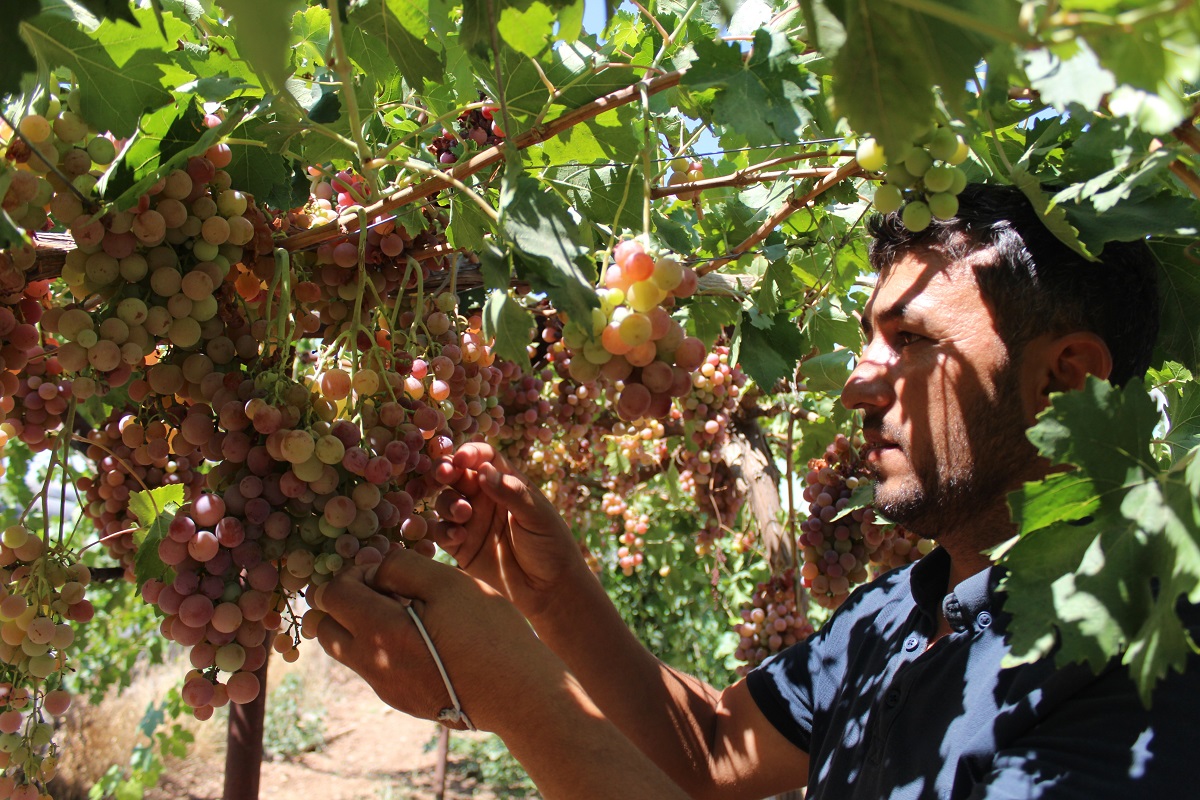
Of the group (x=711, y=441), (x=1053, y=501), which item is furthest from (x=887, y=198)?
(x=711, y=441)

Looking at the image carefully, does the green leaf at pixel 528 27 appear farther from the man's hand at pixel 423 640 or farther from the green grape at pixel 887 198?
the man's hand at pixel 423 640

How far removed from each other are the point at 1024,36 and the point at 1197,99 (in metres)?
0.70

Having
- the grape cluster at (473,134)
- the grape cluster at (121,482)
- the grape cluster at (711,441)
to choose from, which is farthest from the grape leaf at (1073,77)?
the grape cluster at (711,441)

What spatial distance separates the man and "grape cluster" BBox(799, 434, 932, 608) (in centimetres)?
44

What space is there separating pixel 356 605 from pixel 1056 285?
136 centimetres

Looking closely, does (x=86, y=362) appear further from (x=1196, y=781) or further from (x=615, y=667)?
(x=1196, y=781)

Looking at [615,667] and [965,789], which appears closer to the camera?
[965,789]

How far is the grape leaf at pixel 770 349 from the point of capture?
2043 millimetres

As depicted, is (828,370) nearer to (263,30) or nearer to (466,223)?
(466,223)

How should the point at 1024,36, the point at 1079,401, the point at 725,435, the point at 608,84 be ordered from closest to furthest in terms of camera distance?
1. the point at 1024,36
2. the point at 1079,401
3. the point at 608,84
4. the point at 725,435

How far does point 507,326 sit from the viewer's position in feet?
3.34

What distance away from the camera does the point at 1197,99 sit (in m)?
1.17

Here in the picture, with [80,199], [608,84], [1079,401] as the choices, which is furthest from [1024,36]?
[80,199]

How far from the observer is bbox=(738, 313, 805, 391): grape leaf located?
2.04 m
